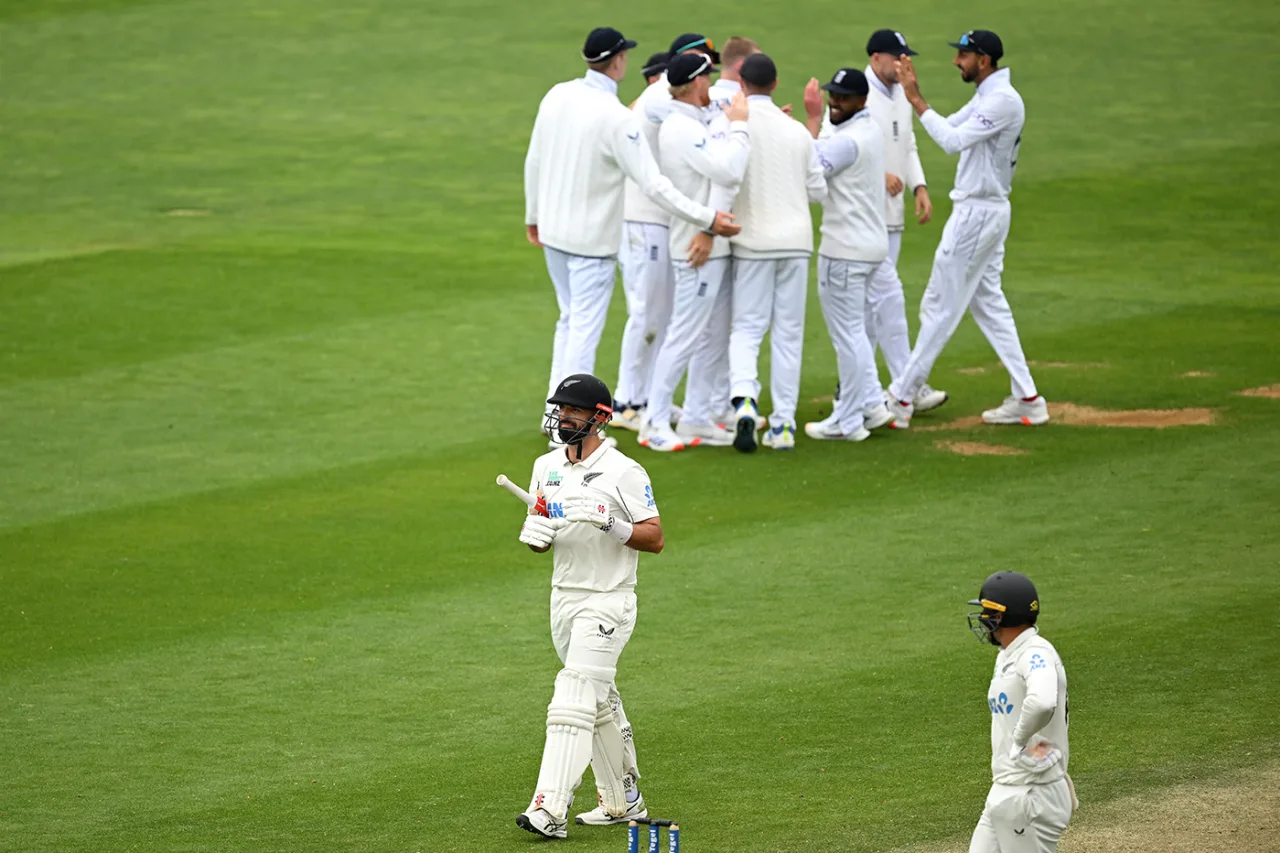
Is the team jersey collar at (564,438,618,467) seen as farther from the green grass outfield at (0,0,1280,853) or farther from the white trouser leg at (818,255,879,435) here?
the white trouser leg at (818,255,879,435)

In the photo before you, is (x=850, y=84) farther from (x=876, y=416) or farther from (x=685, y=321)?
(x=876, y=416)

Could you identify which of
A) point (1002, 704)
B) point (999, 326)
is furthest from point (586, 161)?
point (1002, 704)

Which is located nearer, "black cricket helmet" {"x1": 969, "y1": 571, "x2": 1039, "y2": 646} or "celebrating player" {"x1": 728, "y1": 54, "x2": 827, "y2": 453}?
"black cricket helmet" {"x1": 969, "y1": 571, "x2": 1039, "y2": 646}

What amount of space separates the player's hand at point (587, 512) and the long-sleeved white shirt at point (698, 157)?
5600mm

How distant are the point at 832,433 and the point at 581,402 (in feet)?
20.0

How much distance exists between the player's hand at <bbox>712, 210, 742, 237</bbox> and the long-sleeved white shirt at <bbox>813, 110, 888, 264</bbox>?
74 centimetres

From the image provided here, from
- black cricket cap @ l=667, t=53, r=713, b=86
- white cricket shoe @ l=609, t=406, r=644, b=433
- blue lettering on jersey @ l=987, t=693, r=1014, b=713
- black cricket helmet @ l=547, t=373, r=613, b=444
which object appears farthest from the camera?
white cricket shoe @ l=609, t=406, r=644, b=433

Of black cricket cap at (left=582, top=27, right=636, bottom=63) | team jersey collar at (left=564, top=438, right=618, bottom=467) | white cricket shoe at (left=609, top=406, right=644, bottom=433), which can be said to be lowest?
white cricket shoe at (left=609, top=406, right=644, bottom=433)

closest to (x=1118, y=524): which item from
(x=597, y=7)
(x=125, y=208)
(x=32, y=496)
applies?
(x=32, y=496)

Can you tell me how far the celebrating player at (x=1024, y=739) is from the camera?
575 cm

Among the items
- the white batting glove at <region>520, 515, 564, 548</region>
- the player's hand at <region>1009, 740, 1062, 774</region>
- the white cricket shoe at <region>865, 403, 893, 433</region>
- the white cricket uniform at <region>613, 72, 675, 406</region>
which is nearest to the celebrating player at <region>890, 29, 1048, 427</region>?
the white cricket shoe at <region>865, 403, 893, 433</region>

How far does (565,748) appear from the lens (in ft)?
22.0

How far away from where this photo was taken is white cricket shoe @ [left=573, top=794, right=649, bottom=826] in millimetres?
7004

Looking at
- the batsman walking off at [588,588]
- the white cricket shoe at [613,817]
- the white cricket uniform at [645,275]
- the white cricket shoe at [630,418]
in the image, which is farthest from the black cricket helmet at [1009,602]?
the white cricket shoe at [630,418]
